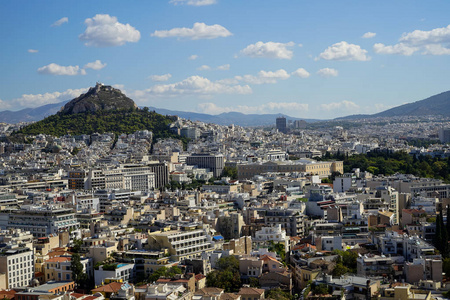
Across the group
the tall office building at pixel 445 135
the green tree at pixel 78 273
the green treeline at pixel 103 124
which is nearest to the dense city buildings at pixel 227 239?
the green tree at pixel 78 273

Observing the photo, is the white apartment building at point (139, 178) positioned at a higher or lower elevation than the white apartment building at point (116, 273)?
higher

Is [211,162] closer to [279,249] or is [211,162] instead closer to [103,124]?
[103,124]

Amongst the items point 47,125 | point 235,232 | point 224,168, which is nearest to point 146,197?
point 235,232

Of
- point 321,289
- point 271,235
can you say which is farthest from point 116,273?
point 271,235

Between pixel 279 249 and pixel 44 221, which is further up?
pixel 44 221

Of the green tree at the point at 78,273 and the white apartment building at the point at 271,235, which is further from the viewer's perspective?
the white apartment building at the point at 271,235

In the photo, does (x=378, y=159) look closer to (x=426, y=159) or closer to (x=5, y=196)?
(x=426, y=159)

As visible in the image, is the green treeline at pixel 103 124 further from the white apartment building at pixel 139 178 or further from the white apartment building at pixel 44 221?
the white apartment building at pixel 44 221
